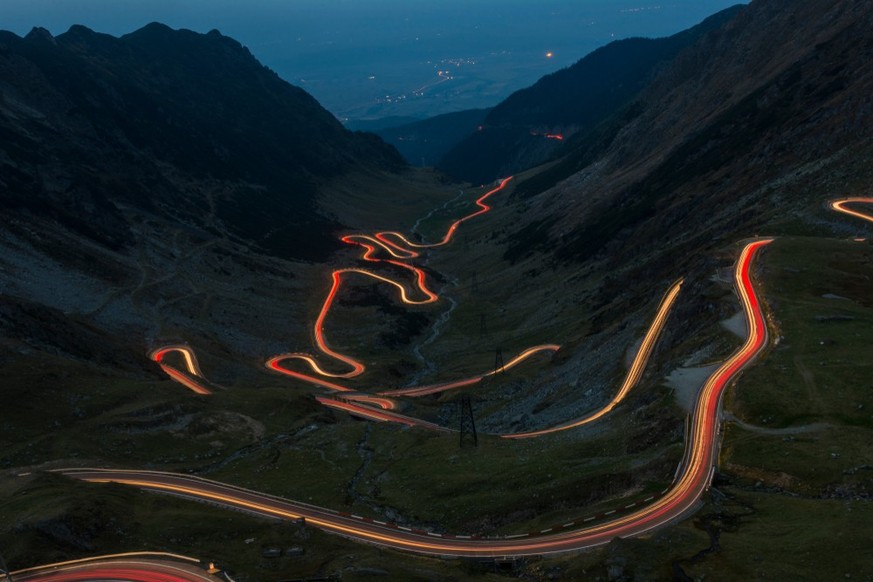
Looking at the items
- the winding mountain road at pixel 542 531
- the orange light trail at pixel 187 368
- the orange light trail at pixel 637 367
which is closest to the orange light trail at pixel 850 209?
the orange light trail at pixel 637 367

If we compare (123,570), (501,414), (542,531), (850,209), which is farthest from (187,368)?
(850,209)

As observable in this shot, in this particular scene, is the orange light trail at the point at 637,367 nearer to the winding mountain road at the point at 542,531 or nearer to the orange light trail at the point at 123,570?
the winding mountain road at the point at 542,531

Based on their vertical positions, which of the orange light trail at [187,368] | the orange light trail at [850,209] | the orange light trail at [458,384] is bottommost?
the orange light trail at [458,384]

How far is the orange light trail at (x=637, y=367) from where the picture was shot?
87.7 meters

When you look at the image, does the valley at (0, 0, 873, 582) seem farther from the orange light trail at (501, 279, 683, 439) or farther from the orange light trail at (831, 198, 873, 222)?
the orange light trail at (831, 198, 873, 222)

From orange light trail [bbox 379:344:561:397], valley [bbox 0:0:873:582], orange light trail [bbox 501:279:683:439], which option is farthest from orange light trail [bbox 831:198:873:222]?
orange light trail [bbox 379:344:561:397]

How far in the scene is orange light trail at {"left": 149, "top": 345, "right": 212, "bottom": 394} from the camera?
118625mm

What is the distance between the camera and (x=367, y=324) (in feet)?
604

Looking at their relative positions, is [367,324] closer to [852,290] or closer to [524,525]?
[852,290]

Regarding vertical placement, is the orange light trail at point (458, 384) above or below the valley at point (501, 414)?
below

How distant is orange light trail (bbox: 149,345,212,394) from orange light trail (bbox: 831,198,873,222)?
332ft

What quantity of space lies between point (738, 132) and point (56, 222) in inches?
6584

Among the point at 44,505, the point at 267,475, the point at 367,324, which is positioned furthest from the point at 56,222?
the point at 44,505

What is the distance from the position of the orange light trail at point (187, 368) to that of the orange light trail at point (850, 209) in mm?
101067
